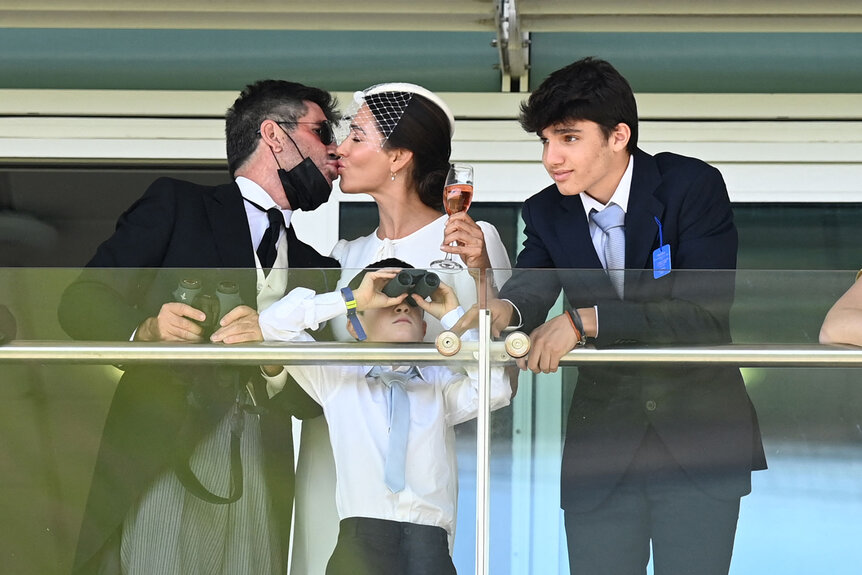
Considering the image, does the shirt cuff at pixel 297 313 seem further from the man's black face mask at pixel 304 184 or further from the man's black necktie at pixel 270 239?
the man's black face mask at pixel 304 184

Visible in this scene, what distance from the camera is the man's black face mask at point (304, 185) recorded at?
14.2 feet

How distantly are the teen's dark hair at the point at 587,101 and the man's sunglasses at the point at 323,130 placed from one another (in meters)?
0.75

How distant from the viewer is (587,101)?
393cm

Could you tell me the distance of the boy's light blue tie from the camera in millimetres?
3338

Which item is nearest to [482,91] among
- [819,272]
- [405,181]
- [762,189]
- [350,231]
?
[350,231]

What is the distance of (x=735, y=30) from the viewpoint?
537 centimetres

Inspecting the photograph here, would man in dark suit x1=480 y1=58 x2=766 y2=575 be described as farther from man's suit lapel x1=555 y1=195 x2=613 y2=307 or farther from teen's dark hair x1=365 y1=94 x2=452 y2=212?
teen's dark hair x1=365 y1=94 x2=452 y2=212

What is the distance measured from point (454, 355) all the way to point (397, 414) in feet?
0.68

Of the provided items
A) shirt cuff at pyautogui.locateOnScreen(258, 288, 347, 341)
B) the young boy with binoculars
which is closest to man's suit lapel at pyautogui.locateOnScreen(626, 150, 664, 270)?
the young boy with binoculars

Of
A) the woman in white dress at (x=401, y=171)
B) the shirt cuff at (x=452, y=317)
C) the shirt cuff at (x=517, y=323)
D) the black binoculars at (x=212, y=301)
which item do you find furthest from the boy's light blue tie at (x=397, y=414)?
the woman in white dress at (x=401, y=171)

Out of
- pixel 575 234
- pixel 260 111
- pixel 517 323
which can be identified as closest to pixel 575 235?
pixel 575 234

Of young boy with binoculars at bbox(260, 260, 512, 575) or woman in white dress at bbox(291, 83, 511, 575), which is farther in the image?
woman in white dress at bbox(291, 83, 511, 575)

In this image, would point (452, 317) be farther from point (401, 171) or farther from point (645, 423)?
A: point (401, 171)

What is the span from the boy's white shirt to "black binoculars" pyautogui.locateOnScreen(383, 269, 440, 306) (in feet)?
0.27
